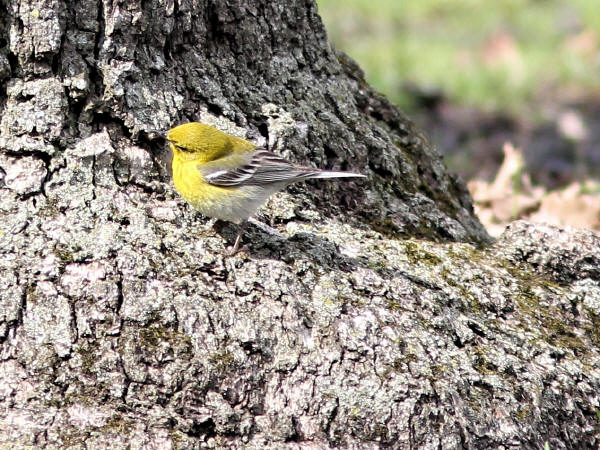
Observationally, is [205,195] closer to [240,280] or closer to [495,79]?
[240,280]

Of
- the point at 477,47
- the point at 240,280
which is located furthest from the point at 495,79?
the point at 240,280

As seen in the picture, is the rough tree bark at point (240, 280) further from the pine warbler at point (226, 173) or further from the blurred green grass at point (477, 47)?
the blurred green grass at point (477, 47)

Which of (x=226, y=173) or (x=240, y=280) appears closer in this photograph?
(x=240, y=280)

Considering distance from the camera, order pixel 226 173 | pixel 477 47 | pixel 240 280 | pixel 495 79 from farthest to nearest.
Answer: pixel 477 47
pixel 495 79
pixel 226 173
pixel 240 280

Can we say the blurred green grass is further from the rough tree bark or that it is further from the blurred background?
the rough tree bark

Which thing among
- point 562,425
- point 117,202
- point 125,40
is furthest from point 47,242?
point 562,425

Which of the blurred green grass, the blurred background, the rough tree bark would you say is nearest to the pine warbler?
the rough tree bark

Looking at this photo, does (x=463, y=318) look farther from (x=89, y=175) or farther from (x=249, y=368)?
(x=89, y=175)

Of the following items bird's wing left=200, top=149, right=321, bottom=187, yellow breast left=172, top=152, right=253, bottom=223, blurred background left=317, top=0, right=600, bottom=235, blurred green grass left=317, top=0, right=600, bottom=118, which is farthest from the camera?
blurred green grass left=317, top=0, right=600, bottom=118

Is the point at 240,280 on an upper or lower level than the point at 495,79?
lower
